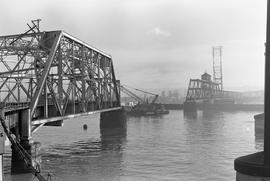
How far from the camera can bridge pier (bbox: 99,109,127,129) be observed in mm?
93000

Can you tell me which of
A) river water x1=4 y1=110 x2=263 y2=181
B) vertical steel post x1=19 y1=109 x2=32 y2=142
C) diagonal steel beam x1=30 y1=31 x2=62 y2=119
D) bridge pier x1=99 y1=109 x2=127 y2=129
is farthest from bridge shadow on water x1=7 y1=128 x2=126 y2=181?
bridge pier x1=99 y1=109 x2=127 y2=129

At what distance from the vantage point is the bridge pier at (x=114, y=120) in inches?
3661

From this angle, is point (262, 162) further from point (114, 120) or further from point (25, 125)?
point (114, 120)

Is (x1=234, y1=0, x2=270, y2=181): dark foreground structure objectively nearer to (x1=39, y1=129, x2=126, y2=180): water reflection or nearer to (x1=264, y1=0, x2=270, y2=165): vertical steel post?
(x1=264, y1=0, x2=270, y2=165): vertical steel post

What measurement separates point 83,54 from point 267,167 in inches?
1955

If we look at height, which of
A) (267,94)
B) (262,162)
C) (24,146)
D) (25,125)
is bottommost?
(24,146)

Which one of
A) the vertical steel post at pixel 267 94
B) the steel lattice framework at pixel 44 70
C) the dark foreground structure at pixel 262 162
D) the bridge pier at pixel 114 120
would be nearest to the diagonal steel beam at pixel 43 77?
the steel lattice framework at pixel 44 70

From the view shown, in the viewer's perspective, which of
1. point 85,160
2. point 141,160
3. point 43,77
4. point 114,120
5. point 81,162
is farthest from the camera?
point 114,120

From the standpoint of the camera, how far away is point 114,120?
93.9m

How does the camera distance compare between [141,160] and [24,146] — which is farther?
[141,160]

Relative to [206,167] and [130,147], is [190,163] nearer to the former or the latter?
[206,167]

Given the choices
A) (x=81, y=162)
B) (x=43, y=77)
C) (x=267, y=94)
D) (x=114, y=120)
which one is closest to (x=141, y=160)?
(x=81, y=162)

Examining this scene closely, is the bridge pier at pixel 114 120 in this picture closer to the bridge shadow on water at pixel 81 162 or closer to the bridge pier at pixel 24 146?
the bridge shadow on water at pixel 81 162

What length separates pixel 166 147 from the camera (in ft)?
190
